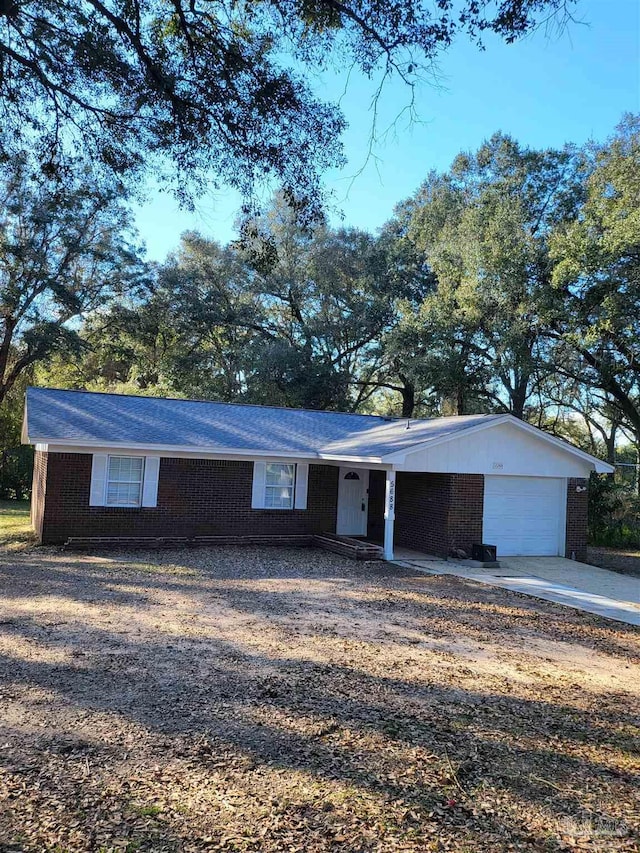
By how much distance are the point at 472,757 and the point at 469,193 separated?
99.4 ft

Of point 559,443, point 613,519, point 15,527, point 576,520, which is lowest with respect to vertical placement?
point 15,527

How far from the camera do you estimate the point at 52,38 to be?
7.60 meters

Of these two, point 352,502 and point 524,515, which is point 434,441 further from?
point 352,502

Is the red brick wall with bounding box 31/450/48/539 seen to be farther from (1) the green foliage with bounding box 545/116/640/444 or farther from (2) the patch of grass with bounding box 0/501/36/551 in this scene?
(1) the green foliage with bounding box 545/116/640/444

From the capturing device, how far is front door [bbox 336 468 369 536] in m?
18.5

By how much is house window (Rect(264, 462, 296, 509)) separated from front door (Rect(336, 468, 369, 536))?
61.4 inches

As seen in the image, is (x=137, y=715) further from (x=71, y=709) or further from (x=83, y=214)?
(x=83, y=214)

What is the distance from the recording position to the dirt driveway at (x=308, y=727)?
12.4 ft

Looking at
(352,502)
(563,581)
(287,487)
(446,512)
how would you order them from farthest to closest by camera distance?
1. (352,502)
2. (287,487)
3. (446,512)
4. (563,581)

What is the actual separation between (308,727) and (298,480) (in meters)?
12.7

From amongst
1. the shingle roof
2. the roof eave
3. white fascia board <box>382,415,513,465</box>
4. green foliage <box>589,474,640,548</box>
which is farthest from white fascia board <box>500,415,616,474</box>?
green foliage <box>589,474,640,548</box>

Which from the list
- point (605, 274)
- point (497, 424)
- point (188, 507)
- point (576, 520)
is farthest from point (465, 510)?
point (605, 274)

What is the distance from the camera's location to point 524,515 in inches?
658

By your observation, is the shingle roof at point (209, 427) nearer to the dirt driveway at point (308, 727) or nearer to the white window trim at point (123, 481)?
the white window trim at point (123, 481)
